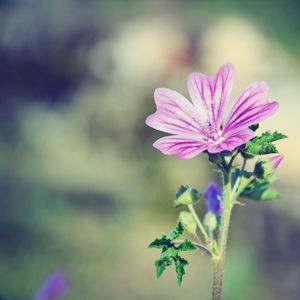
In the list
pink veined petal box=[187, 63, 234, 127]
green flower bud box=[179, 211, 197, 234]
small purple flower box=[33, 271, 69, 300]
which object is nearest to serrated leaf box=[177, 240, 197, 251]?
green flower bud box=[179, 211, 197, 234]

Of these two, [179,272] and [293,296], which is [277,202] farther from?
[179,272]

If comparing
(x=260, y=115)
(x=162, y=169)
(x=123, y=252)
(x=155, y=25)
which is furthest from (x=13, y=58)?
(x=260, y=115)

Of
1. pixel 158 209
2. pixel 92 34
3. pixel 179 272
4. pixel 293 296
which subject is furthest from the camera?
pixel 92 34

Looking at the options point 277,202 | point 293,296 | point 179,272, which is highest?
point 277,202

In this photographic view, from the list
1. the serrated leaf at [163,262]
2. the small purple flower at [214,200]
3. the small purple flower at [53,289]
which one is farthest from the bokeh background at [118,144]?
the serrated leaf at [163,262]

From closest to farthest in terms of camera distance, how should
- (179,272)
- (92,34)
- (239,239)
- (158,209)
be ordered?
(179,272) < (239,239) < (158,209) < (92,34)

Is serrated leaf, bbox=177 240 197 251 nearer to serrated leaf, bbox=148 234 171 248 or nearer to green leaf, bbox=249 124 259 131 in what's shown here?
serrated leaf, bbox=148 234 171 248

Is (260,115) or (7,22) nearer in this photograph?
(260,115)
